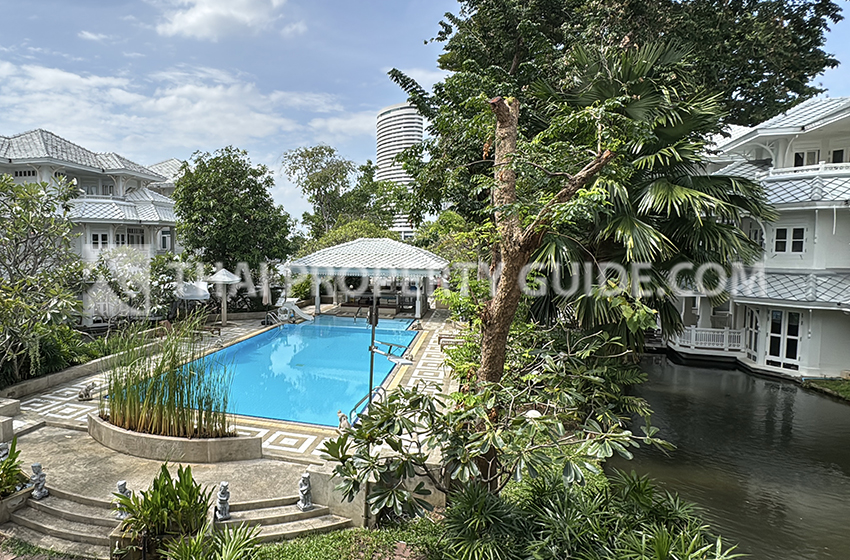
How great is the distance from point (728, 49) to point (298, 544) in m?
17.3

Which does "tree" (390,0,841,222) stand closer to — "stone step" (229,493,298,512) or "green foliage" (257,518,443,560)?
"green foliage" (257,518,443,560)

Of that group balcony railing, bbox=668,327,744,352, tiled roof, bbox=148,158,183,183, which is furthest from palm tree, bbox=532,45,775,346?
tiled roof, bbox=148,158,183,183

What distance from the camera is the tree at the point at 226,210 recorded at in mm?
16406

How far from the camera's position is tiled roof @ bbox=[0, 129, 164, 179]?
679 inches

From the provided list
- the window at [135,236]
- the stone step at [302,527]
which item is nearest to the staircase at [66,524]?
the stone step at [302,527]

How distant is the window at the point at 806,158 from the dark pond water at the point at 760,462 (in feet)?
21.5

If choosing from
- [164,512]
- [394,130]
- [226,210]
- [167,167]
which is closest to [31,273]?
[164,512]

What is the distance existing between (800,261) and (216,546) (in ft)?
48.6

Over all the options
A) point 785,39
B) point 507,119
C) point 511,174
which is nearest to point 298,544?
point 511,174

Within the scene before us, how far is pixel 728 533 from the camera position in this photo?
16.8 ft

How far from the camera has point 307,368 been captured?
12297 millimetres

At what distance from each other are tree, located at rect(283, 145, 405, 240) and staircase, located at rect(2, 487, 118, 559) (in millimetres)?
23423

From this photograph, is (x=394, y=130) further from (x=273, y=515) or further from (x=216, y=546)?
(x=216, y=546)

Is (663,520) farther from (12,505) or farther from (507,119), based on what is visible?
(12,505)
